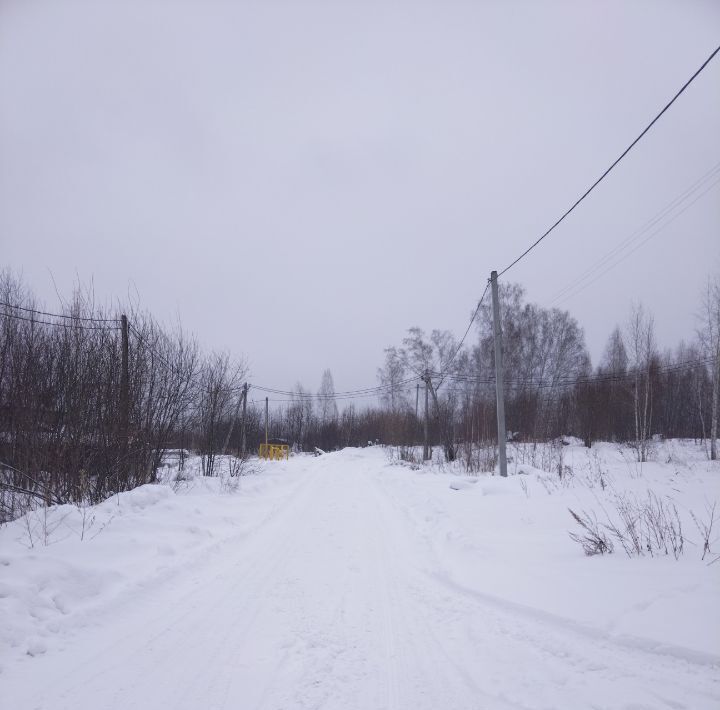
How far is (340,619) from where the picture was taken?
11.7 feet

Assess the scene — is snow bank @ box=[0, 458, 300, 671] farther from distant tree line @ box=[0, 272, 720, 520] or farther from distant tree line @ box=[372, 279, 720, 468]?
distant tree line @ box=[372, 279, 720, 468]

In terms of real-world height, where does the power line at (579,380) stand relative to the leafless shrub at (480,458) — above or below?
above

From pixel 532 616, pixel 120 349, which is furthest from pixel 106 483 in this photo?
pixel 532 616

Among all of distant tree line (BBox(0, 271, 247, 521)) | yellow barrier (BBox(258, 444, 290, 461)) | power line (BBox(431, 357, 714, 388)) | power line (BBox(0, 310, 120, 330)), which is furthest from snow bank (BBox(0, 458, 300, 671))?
power line (BBox(431, 357, 714, 388))

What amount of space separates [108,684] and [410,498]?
866 cm

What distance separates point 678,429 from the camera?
3575 centimetres

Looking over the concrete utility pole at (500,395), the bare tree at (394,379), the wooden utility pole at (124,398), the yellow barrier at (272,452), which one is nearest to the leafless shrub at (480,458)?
the concrete utility pole at (500,395)

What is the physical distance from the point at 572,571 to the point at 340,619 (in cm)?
247

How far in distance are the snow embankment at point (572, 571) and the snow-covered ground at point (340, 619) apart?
20 mm

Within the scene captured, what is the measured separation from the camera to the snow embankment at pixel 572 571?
3.02m

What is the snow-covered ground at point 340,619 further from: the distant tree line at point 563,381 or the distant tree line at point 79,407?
the distant tree line at point 563,381

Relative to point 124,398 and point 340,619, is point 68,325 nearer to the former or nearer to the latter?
point 124,398

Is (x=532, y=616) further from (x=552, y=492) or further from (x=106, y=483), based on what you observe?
(x=106, y=483)

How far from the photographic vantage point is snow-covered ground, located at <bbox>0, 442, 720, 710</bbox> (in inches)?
101
